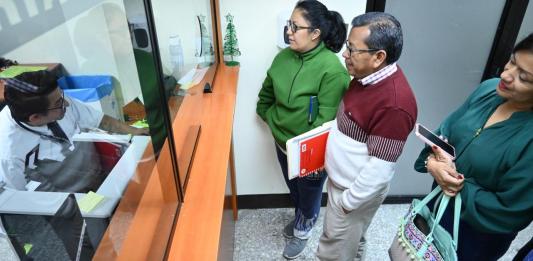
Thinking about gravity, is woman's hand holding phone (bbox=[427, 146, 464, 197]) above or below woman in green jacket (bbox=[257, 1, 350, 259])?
below

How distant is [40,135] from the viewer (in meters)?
0.49

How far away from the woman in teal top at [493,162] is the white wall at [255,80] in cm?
95

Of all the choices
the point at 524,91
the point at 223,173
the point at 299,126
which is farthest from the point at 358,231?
the point at 524,91

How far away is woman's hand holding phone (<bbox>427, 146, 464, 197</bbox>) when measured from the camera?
1146 millimetres

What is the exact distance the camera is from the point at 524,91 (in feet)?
3.23

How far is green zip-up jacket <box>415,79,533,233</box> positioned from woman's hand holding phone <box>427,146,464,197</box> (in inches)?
0.9

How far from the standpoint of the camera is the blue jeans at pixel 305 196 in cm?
181

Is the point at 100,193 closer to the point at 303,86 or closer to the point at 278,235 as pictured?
the point at 303,86

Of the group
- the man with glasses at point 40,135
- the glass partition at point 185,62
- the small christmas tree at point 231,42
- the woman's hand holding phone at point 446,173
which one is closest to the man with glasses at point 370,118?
the woman's hand holding phone at point 446,173

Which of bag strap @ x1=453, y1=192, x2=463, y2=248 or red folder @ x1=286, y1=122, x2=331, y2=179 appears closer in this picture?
bag strap @ x1=453, y1=192, x2=463, y2=248

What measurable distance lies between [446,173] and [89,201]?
1060mm

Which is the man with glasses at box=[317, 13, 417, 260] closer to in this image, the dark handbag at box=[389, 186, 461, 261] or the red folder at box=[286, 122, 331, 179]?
the red folder at box=[286, 122, 331, 179]

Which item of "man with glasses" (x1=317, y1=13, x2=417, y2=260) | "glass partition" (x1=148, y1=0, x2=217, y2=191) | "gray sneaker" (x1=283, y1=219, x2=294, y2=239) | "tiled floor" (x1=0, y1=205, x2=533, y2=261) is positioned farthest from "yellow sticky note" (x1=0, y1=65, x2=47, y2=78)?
"gray sneaker" (x1=283, y1=219, x2=294, y2=239)

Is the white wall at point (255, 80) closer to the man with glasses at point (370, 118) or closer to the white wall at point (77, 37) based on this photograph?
the man with glasses at point (370, 118)
